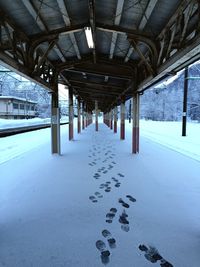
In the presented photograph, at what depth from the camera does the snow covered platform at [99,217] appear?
7.90ft

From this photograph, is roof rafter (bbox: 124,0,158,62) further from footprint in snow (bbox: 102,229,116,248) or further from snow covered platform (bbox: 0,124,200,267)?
footprint in snow (bbox: 102,229,116,248)

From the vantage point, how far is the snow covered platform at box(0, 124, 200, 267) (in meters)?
2.41

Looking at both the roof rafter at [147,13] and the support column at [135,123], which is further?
the support column at [135,123]

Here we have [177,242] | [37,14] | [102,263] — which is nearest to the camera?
[102,263]

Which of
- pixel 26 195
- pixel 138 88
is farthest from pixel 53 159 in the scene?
pixel 138 88

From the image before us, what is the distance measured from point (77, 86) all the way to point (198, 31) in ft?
36.9

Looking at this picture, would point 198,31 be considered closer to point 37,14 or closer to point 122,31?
point 122,31

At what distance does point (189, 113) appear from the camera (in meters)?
46.2

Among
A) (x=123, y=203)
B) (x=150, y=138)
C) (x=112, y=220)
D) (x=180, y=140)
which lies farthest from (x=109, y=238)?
(x=150, y=138)

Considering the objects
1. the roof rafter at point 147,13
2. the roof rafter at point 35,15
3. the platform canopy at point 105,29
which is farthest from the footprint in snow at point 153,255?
the roof rafter at point 35,15

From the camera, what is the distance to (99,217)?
3293mm

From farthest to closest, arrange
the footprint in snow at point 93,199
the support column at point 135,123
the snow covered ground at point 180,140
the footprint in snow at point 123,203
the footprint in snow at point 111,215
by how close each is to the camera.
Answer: the snow covered ground at point 180,140 < the support column at point 135,123 < the footprint in snow at point 93,199 < the footprint in snow at point 123,203 < the footprint in snow at point 111,215

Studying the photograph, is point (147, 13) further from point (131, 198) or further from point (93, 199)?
point (93, 199)

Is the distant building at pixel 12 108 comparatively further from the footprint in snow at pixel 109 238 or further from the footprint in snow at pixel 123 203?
the footprint in snow at pixel 109 238
